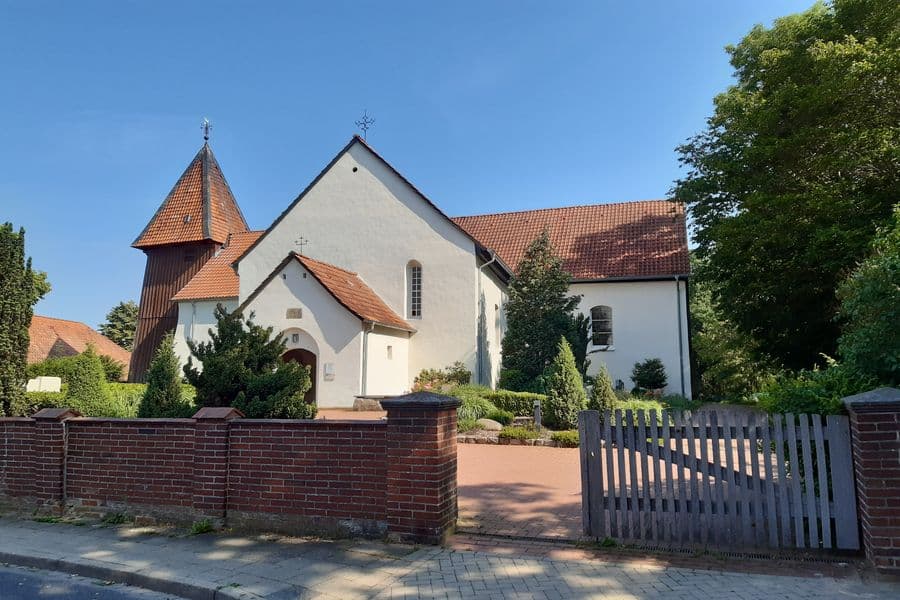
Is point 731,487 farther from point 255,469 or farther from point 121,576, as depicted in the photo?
point 121,576

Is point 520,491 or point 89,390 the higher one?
point 89,390

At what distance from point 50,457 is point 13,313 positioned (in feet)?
23.1

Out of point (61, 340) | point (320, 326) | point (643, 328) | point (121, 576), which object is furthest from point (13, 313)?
point (61, 340)

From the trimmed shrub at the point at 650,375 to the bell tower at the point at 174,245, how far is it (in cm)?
2267

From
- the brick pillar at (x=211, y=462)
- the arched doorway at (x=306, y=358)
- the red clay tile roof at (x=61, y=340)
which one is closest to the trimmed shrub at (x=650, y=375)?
the arched doorway at (x=306, y=358)

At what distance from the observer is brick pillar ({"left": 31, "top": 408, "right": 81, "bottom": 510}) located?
7.65 meters

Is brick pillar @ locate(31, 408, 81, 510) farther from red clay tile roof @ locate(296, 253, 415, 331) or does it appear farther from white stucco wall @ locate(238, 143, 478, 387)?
white stucco wall @ locate(238, 143, 478, 387)

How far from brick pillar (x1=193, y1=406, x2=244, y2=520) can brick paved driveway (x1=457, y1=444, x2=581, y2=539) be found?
112 inches

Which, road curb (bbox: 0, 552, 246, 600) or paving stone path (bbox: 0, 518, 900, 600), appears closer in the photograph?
paving stone path (bbox: 0, 518, 900, 600)

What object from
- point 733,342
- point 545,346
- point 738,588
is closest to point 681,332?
point 733,342

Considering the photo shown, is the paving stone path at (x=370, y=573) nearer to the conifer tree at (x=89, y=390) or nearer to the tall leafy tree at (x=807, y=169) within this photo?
the conifer tree at (x=89, y=390)

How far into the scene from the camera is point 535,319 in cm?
2184

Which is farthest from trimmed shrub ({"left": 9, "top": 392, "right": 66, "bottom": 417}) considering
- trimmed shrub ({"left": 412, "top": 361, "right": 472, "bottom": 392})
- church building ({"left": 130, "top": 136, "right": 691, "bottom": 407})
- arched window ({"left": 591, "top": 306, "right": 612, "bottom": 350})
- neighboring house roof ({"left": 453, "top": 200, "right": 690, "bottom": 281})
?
arched window ({"left": 591, "top": 306, "right": 612, "bottom": 350})

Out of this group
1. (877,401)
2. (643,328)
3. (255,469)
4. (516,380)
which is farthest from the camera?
(643,328)
